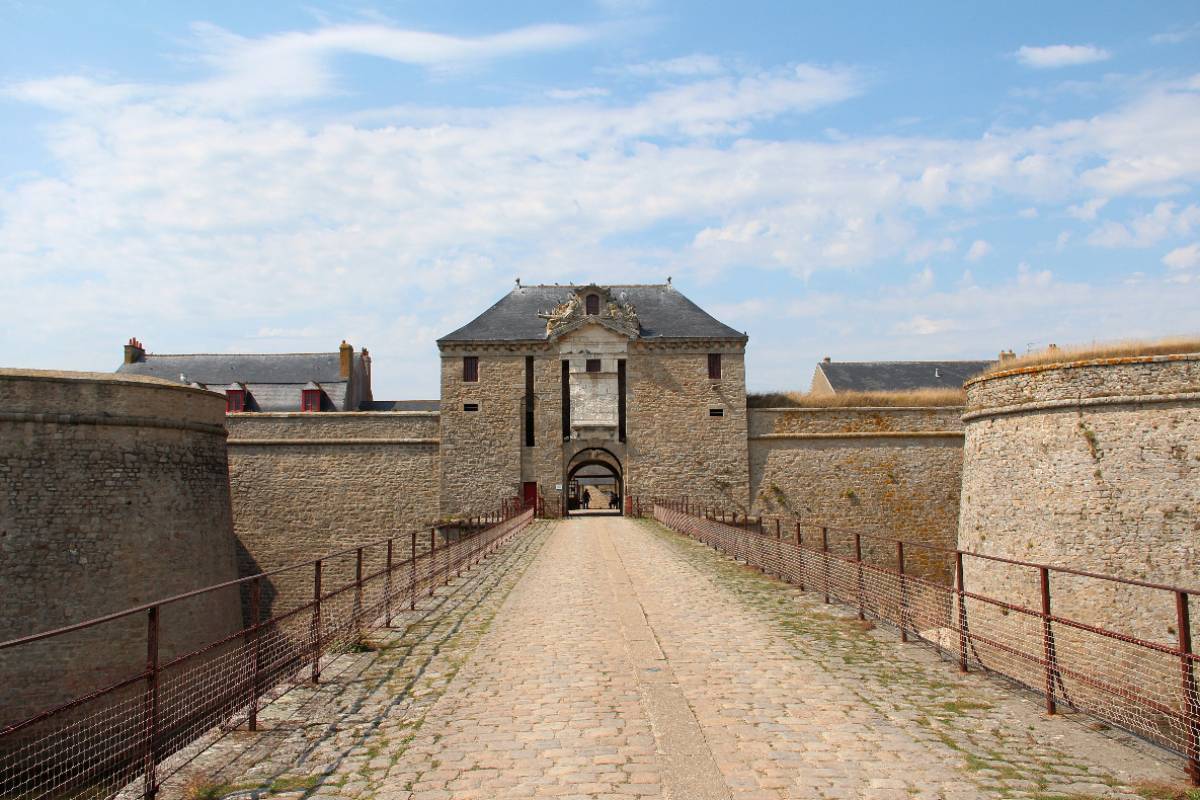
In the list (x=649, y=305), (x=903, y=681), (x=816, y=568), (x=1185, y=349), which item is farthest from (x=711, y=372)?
(x=903, y=681)

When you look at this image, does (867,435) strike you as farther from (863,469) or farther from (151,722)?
(151,722)

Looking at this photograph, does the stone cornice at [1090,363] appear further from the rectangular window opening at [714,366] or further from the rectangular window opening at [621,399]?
the rectangular window opening at [621,399]

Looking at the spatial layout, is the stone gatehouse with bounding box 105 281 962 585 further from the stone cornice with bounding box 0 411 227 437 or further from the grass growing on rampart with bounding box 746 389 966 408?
the stone cornice with bounding box 0 411 227 437

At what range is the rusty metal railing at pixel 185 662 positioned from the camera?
5.21m

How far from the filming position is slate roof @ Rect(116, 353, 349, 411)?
33031 mm

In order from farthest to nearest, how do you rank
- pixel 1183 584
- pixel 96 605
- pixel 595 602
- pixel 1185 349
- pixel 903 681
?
pixel 96 605
pixel 1185 349
pixel 1183 584
pixel 595 602
pixel 903 681

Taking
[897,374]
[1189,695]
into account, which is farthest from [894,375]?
[1189,695]

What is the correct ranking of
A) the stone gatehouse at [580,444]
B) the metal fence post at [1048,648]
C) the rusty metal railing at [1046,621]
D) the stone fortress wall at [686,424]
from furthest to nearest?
1. the stone fortress wall at [686,424]
2. the stone gatehouse at [580,444]
3. the metal fence post at [1048,648]
4. the rusty metal railing at [1046,621]

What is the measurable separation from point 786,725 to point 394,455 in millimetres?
25608

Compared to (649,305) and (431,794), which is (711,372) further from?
(431,794)

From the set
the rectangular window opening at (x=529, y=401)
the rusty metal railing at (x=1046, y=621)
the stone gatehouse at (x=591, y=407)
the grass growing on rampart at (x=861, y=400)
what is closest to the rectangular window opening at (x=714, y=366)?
the stone gatehouse at (x=591, y=407)

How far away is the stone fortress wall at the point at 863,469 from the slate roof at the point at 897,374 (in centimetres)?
750

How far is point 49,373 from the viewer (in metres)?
15.7

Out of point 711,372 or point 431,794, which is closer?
point 431,794
